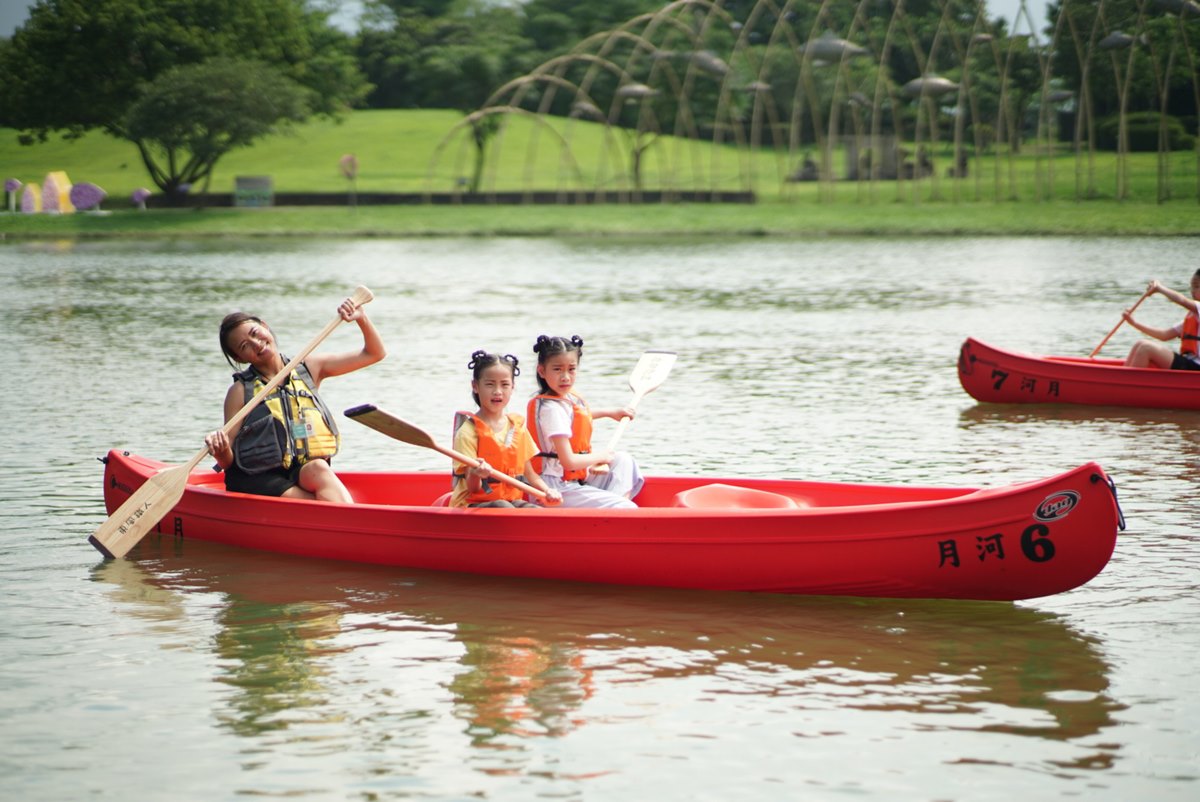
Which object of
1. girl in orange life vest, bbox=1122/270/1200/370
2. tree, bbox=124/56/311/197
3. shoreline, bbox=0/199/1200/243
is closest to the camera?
girl in orange life vest, bbox=1122/270/1200/370

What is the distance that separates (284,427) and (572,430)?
4.89ft

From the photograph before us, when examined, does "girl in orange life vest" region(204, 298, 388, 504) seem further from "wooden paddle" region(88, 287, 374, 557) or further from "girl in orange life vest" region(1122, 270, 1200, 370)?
"girl in orange life vest" region(1122, 270, 1200, 370)

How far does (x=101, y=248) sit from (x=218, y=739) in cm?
3604

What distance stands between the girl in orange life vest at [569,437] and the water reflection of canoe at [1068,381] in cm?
644

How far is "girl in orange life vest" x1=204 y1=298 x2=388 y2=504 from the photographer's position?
813cm

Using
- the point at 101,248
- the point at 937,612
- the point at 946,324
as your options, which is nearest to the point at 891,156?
the point at 101,248

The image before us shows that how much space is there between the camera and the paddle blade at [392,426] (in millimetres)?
7562

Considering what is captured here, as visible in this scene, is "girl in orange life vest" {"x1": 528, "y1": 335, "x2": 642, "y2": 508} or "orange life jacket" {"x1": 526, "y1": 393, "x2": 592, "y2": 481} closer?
"girl in orange life vest" {"x1": 528, "y1": 335, "x2": 642, "y2": 508}

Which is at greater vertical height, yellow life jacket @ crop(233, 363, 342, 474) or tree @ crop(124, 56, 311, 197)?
tree @ crop(124, 56, 311, 197)

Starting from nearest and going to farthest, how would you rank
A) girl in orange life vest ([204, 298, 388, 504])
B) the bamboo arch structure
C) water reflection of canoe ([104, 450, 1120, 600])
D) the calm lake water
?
the calm lake water, water reflection of canoe ([104, 450, 1120, 600]), girl in orange life vest ([204, 298, 388, 504]), the bamboo arch structure

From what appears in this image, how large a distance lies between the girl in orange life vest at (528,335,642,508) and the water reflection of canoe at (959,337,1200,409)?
6.44m

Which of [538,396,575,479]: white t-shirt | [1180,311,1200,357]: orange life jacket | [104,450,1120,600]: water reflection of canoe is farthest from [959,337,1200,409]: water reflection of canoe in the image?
[538,396,575,479]: white t-shirt

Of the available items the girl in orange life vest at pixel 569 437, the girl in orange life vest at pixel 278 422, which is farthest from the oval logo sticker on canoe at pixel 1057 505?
the girl in orange life vest at pixel 278 422

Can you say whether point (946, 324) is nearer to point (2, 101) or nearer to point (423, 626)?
point (423, 626)
